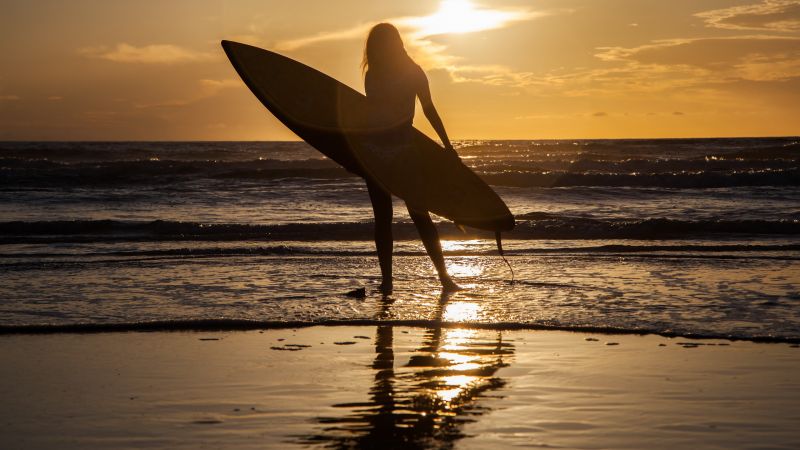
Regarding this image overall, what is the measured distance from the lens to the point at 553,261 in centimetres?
941

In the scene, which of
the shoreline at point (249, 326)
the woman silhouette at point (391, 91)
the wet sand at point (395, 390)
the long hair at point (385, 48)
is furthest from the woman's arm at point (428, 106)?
the wet sand at point (395, 390)

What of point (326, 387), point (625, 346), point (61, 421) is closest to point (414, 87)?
point (625, 346)

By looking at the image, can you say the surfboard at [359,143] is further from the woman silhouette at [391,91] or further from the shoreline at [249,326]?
the shoreline at [249,326]

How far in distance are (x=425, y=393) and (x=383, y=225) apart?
340 cm

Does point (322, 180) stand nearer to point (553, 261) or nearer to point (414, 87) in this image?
point (553, 261)

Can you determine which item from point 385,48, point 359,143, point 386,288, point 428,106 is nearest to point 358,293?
point 386,288

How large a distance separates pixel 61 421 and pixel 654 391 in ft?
8.38

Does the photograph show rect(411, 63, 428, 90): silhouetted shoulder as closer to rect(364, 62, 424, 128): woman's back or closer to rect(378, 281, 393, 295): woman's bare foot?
rect(364, 62, 424, 128): woman's back

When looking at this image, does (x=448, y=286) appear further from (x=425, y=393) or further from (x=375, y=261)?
(x=425, y=393)

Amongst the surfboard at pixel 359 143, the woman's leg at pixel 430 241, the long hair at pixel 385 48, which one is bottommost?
the woman's leg at pixel 430 241

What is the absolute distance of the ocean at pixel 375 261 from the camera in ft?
20.3

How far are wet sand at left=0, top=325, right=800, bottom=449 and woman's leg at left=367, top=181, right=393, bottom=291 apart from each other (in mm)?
1765

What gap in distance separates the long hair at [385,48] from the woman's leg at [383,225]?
95 centimetres

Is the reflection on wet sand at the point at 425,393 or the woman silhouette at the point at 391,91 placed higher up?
the woman silhouette at the point at 391,91
